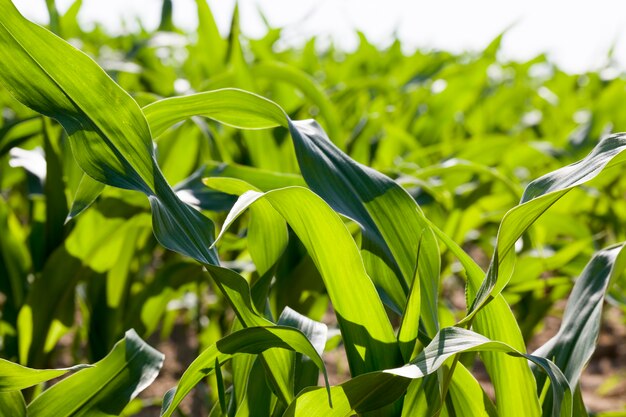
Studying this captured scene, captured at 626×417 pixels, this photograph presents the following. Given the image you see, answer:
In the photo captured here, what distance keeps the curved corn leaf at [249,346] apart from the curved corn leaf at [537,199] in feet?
0.41

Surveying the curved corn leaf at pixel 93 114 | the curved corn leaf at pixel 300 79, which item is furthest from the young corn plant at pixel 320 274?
the curved corn leaf at pixel 300 79

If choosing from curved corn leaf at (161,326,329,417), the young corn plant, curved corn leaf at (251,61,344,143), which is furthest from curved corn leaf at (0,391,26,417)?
curved corn leaf at (251,61,344,143)

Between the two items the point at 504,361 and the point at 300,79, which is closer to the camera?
the point at 504,361

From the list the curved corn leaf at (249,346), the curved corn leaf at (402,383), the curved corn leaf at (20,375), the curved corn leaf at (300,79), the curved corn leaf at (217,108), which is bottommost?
the curved corn leaf at (402,383)

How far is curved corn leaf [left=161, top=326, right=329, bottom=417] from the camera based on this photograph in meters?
0.65

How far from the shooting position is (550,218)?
1488mm

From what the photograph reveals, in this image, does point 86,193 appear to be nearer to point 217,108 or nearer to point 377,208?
point 217,108

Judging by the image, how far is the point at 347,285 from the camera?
2.24 ft

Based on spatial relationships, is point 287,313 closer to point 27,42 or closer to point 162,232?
point 162,232

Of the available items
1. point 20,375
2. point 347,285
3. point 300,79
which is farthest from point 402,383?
point 300,79

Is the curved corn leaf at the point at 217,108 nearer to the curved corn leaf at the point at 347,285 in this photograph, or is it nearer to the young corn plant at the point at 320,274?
the young corn plant at the point at 320,274

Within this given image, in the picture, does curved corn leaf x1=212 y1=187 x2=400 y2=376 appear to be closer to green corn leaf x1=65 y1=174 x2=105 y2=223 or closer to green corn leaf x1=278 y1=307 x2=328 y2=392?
green corn leaf x1=278 y1=307 x2=328 y2=392

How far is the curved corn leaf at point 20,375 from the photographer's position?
688 millimetres

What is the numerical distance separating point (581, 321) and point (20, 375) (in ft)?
1.62
